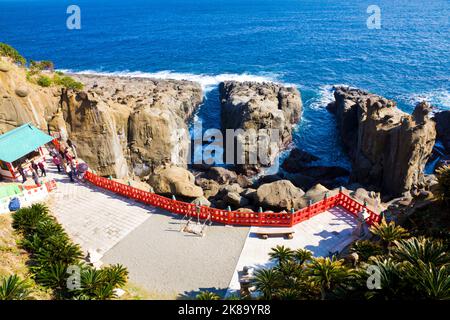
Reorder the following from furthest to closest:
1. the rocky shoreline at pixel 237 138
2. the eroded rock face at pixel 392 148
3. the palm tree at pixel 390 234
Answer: the eroded rock face at pixel 392 148 → the rocky shoreline at pixel 237 138 → the palm tree at pixel 390 234

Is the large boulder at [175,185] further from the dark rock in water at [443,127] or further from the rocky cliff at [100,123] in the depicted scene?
the dark rock in water at [443,127]

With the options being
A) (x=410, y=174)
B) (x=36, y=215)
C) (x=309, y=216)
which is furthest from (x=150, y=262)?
(x=410, y=174)

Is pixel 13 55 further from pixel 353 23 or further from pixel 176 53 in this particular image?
pixel 353 23

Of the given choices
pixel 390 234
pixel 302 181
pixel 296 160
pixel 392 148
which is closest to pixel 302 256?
pixel 390 234

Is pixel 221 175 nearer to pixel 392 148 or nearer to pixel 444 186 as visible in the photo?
pixel 392 148

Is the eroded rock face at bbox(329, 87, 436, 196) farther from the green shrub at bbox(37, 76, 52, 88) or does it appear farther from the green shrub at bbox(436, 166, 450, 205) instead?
the green shrub at bbox(37, 76, 52, 88)

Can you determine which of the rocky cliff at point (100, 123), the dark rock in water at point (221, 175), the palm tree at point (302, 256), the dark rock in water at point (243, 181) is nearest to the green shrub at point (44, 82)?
the rocky cliff at point (100, 123)
